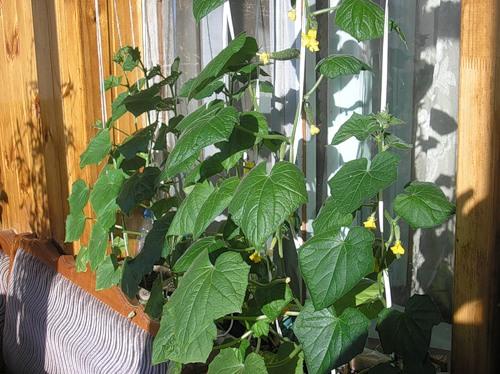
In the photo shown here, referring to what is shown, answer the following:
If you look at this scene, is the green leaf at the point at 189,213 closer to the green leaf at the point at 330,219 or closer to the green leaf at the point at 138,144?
the green leaf at the point at 330,219

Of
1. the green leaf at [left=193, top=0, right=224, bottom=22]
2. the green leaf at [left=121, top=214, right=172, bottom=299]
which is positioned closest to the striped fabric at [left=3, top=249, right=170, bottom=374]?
the green leaf at [left=121, top=214, right=172, bottom=299]

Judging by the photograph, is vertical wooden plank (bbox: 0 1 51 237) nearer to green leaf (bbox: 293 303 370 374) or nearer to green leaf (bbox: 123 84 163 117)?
green leaf (bbox: 123 84 163 117)

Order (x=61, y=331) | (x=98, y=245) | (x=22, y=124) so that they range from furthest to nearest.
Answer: (x=22, y=124) → (x=61, y=331) → (x=98, y=245)

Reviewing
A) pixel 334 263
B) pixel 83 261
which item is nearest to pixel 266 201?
pixel 334 263

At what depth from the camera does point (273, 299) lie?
1.28 m

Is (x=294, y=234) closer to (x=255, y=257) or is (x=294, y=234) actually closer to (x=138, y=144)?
(x=255, y=257)

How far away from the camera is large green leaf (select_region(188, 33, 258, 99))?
46.1 inches

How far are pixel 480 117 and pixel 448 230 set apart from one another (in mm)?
456

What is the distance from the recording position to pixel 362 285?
4.07 feet

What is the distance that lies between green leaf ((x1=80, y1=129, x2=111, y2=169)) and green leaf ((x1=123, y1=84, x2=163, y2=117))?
0.22 metres

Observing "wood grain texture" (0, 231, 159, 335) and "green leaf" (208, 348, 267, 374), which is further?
"wood grain texture" (0, 231, 159, 335)

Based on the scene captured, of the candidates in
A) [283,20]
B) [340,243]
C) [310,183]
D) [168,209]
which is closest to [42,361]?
[168,209]

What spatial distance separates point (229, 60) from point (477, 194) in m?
0.48

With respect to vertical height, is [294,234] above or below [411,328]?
above
